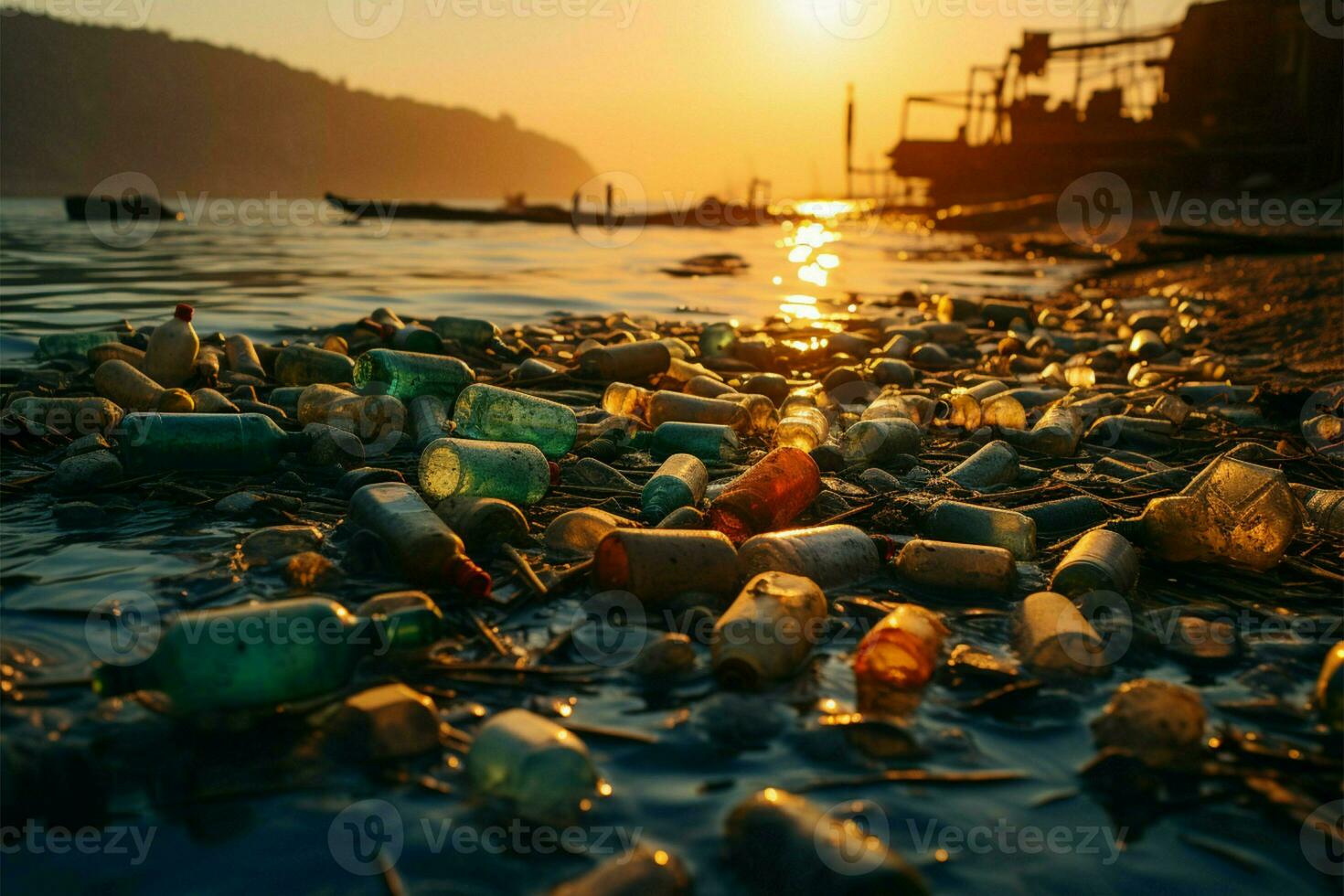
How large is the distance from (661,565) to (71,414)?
3189 mm

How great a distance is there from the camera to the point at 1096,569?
8.82ft

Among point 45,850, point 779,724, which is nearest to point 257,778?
point 45,850

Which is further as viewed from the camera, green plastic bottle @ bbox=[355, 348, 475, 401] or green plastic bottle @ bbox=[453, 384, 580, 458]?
green plastic bottle @ bbox=[355, 348, 475, 401]

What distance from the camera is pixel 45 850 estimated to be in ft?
5.08

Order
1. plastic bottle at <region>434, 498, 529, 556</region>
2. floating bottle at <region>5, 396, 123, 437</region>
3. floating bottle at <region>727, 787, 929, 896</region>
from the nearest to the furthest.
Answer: floating bottle at <region>727, 787, 929, 896</region>
plastic bottle at <region>434, 498, 529, 556</region>
floating bottle at <region>5, 396, 123, 437</region>

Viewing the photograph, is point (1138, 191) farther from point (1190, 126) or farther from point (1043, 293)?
point (1043, 293)

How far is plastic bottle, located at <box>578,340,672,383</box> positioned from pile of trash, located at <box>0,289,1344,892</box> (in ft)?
0.65

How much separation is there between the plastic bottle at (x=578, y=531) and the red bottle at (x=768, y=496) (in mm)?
392

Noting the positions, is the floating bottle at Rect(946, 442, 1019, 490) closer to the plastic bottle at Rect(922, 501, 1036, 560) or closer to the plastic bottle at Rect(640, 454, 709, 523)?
the plastic bottle at Rect(922, 501, 1036, 560)

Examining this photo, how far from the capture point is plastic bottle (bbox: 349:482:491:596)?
2463 millimetres

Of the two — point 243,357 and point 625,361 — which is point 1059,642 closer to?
point 625,361

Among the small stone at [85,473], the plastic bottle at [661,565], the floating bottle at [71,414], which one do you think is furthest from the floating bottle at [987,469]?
the floating bottle at [71,414]

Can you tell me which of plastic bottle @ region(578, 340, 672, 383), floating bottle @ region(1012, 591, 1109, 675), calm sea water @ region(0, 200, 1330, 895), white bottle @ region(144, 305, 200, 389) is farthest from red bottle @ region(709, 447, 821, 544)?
white bottle @ region(144, 305, 200, 389)

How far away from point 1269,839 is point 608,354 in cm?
482
